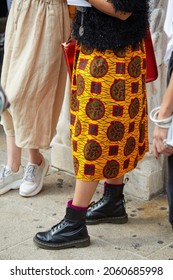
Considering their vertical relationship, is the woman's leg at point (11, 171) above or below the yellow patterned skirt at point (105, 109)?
below

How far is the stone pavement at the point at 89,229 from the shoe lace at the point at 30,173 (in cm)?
13

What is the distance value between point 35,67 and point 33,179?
81 cm

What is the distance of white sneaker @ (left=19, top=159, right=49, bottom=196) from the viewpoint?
445 cm

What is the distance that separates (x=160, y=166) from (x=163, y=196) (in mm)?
205

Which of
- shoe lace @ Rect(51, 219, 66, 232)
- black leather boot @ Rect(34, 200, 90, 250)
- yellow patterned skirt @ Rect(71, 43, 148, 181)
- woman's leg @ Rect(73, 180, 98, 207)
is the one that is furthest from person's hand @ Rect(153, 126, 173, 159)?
shoe lace @ Rect(51, 219, 66, 232)

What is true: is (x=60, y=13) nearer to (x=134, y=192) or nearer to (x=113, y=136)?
(x=113, y=136)

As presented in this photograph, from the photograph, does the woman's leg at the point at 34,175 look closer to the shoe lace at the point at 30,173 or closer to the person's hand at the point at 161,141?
the shoe lace at the point at 30,173

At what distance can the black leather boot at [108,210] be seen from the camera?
3.96 metres

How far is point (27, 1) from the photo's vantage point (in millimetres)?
4062

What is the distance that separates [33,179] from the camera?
448 cm

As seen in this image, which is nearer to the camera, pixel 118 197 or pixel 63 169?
A: pixel 118 197

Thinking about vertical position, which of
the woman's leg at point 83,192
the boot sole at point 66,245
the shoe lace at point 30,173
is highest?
A: the woman's leg at point 83,192

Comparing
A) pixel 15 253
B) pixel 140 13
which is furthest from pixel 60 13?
pixel 15 253

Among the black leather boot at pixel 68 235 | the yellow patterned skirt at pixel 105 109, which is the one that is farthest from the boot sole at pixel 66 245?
the yellow patterned skirt at pixel 105 109
